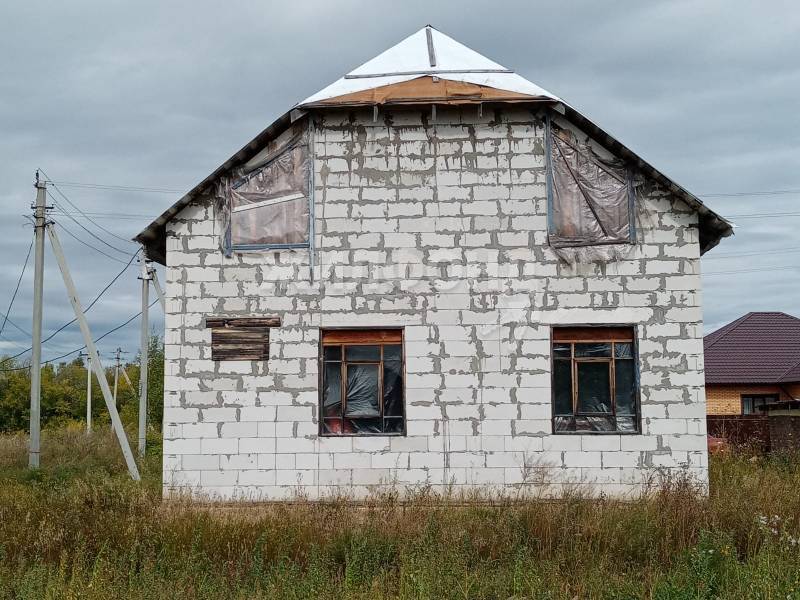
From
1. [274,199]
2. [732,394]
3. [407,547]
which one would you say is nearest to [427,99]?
[274,199]

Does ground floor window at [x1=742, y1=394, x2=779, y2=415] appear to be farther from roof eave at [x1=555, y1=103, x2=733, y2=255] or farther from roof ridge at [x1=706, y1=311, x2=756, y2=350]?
roof eave at [x1=555, y1=103, x2=733, y2=255]

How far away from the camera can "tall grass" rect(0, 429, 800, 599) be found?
806cm

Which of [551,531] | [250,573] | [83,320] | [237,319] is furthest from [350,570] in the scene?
[83,320]

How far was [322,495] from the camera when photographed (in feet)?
40.4

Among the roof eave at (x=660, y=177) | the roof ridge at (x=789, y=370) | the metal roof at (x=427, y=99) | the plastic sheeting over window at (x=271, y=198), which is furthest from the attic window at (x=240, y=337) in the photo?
the roof ridge at (x=789, y=370)

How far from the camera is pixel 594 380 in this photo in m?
12.7

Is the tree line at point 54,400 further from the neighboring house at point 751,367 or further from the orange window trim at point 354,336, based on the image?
the orange window trim at point 354,336

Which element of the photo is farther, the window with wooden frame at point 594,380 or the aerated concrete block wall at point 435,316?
the window with wooden frame at point 594,380

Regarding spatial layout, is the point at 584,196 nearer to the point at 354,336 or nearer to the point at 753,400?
the point at 354,336

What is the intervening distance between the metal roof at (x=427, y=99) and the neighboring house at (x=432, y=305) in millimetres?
57

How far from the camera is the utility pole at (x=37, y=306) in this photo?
1969 cm

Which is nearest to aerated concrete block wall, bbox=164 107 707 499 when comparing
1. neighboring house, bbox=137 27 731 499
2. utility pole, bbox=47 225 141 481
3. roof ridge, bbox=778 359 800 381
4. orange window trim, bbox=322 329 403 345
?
neighboring house, bbox=137 27 731 499

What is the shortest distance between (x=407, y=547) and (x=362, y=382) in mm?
3775

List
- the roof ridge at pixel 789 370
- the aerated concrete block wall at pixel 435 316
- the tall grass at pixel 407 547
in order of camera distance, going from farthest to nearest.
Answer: the roof ridge at pixel 789 370
the aerated concrete block wall at pixel 435 316
the tall grass at pixel 407 547
